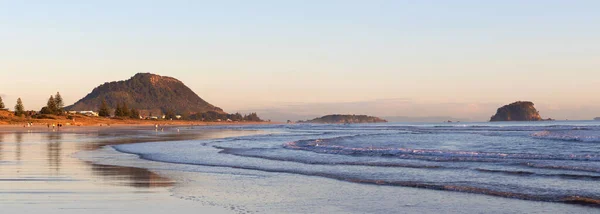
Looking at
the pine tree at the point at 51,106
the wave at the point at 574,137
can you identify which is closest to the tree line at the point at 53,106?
the pine tree at the point at 51,106

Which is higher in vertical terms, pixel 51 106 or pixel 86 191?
pixel 51 106

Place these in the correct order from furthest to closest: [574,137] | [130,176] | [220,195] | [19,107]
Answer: [19,107], [574,137], [130,176], [220,195]

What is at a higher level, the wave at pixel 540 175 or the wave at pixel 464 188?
the wave at pixel 540 175

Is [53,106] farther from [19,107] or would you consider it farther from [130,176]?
[130,176]

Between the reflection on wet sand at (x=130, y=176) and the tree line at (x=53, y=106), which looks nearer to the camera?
the reflection on wet sand at (x=130, y=176)

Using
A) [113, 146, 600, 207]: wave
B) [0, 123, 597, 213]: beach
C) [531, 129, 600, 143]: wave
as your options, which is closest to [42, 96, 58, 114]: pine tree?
[531, 129, 600, 143]: wave

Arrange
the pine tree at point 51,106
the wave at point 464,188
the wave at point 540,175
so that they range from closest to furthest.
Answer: the wave at point 464,188 < the wave at point 540,175 < the pine tree at point 51,106

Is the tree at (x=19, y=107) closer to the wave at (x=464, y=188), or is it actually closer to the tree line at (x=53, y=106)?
→ the tree line at (x=53, y=106)

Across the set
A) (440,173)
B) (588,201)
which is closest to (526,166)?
(440,173)

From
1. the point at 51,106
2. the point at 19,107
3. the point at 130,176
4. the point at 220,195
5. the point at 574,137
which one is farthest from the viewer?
the point at 51,106

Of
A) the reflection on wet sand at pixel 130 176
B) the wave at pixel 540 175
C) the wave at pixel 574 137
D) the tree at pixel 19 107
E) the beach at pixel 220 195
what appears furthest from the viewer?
the tree at pixel 19 107

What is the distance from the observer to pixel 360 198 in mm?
13656

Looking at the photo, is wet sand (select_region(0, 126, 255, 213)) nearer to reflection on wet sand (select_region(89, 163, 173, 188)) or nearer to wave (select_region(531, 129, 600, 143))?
reflection on wet sand (select_region(89, 163, 173, 188))

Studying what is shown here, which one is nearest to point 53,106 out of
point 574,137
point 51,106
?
point 51,106
